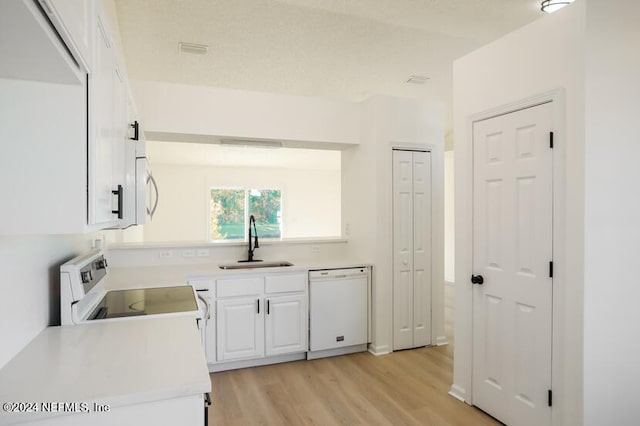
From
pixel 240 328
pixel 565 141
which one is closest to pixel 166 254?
pixel 240 328

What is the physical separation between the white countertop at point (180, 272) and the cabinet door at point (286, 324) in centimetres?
28

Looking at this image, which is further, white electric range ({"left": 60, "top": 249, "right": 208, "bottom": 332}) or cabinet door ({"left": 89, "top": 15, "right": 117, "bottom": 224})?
white electric range ({"left": 60, "top": 249, "right": 208, "bottom": 332})

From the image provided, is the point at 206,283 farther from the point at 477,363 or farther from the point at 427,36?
the point at 427,36

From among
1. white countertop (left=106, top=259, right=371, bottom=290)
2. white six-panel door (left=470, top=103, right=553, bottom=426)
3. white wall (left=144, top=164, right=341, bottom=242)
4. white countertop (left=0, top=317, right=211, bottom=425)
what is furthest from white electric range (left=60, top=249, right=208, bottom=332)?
white wall (left=144, top=164, right=341, bottom=242)

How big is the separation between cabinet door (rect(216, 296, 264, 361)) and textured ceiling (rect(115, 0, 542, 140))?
7.58ft

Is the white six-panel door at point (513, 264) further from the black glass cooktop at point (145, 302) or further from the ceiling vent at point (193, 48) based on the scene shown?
the ceiling vent at point (193, 48)

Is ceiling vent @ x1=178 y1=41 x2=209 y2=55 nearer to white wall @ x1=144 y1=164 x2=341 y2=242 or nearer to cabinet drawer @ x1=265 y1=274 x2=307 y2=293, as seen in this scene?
cabinet drawer @ x1=265 y1=274 x2=307 y2=293

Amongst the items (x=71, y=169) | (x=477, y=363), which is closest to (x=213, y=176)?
(x=477, y=363)

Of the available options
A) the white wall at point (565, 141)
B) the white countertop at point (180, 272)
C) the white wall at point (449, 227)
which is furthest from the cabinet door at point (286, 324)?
the white wall at point (449, 227)

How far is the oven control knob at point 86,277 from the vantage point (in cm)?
180

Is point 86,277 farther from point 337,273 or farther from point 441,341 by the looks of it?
point 441,341

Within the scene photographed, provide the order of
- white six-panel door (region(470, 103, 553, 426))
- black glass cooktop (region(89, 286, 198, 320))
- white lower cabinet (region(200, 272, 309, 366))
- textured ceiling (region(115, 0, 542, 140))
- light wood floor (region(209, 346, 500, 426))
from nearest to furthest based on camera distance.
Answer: black glass cooktop (region(89, 286, 198, 320))
white six-panel door (region(470, 103, 553, 426))
light wood floor (region(209, 346, 500, 426))
textured ceiling (region(115, 0, 542, 140))
white lower cabinet (region(200, 272, 309, 366))

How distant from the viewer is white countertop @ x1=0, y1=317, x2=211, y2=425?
109cm

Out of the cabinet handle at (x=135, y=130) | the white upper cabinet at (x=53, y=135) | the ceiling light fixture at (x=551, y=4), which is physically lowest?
the white upper cabinet at (x=53, y=135)
